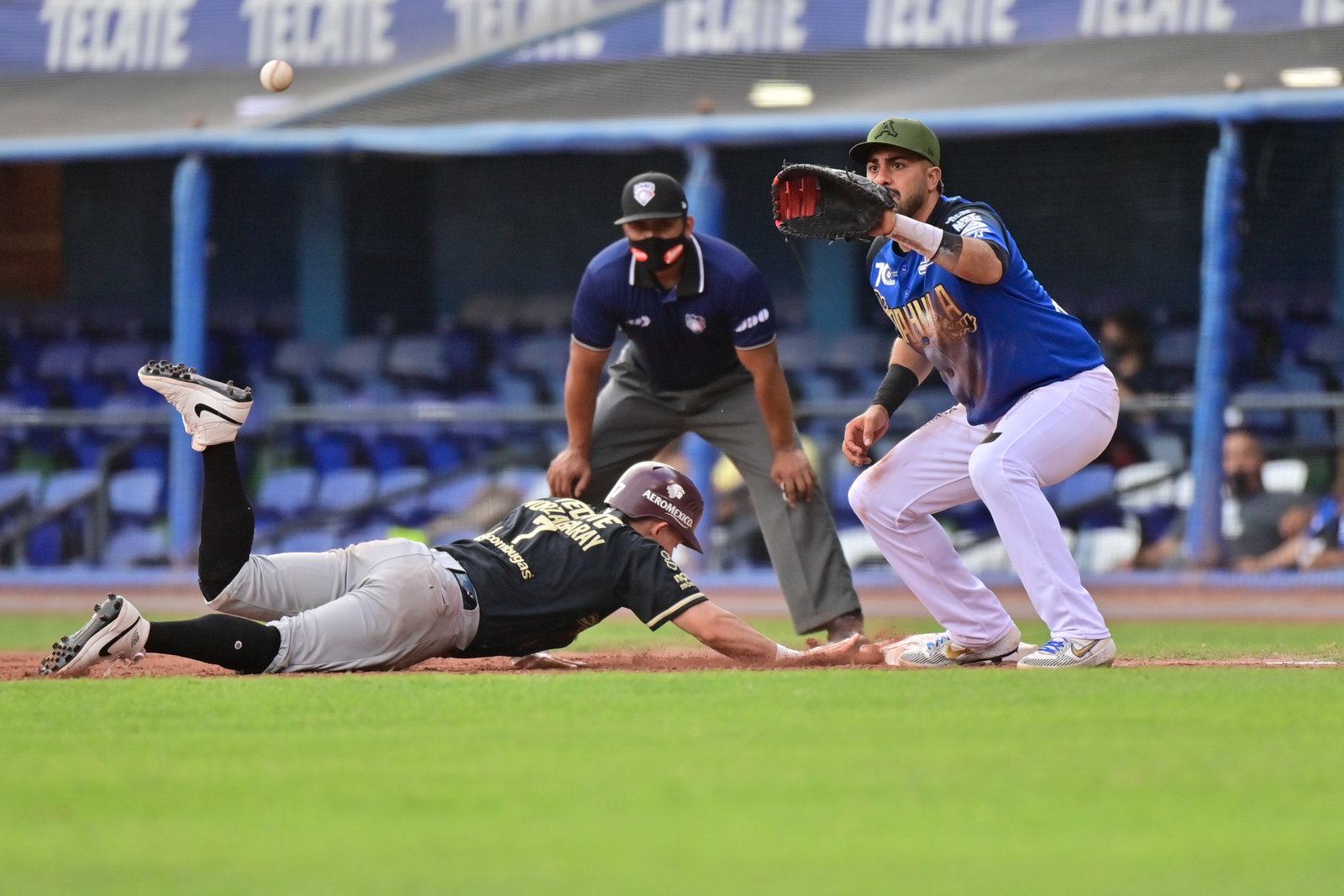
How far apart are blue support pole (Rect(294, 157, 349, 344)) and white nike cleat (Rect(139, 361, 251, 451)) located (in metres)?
12.2

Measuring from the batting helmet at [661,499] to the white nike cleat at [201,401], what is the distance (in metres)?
1.39

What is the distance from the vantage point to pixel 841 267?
17125 mm

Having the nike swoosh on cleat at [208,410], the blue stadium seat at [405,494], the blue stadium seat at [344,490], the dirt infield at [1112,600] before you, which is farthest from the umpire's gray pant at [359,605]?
the blue stadium seat at [344,490]

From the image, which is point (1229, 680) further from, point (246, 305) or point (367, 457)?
point (246, 305)

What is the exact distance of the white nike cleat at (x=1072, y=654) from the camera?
599 centimetres

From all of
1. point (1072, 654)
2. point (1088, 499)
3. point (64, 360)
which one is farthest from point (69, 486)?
point (1072, 654)

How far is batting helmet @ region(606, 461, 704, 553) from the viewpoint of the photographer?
6.38 metres

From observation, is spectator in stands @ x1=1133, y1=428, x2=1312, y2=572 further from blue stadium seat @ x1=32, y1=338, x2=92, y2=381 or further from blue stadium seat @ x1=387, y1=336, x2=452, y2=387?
blue stadium seat @ x1=32, y1=338, x2=92, y2=381

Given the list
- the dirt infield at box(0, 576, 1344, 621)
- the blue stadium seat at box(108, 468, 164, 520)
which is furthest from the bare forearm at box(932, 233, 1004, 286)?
the blue stadium seat at box(108, 468, 164, 520)

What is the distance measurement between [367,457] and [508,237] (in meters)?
3.92

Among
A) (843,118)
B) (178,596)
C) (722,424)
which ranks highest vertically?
(843,118)

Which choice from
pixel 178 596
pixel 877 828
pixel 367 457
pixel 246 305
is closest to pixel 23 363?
pixel 246 305

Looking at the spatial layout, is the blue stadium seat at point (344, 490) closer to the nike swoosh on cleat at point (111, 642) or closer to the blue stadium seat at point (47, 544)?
the blue stadium seat at point (47, 544)

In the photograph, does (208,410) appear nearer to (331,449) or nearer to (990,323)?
(990,323)
